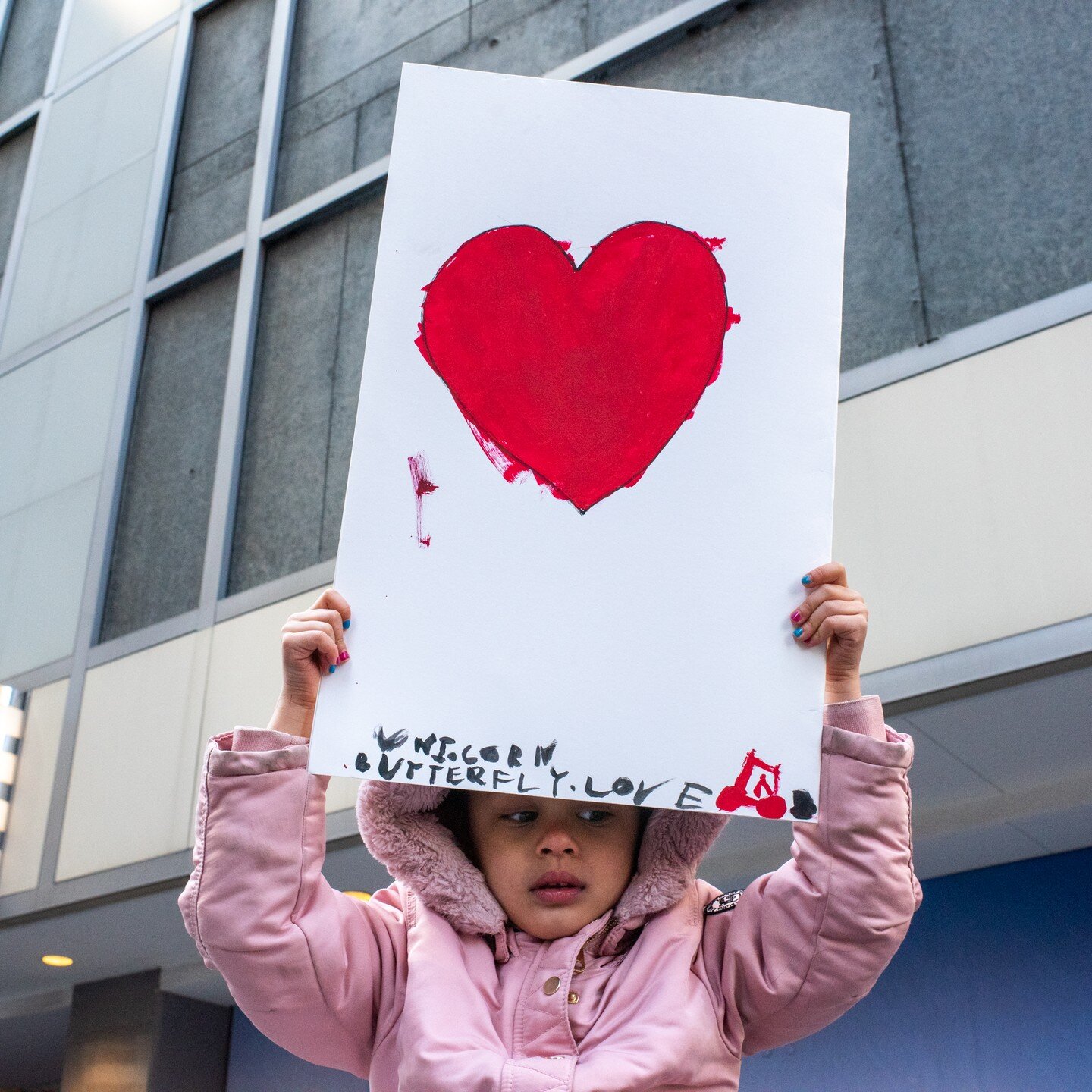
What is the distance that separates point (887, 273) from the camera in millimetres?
4289

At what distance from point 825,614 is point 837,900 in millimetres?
305

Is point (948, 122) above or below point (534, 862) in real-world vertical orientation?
above

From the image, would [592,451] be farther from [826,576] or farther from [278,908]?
[278,908]

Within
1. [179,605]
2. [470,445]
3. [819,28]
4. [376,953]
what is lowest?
[376,953]

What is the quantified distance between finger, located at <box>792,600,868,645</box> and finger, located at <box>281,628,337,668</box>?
476 mm

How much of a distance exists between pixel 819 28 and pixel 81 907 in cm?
461

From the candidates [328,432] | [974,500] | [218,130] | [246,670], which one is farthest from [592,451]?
[218,130]

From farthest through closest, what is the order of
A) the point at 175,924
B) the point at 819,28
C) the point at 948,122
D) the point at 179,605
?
1. the point at 179,605
2. the point at 175,924
3. the point at 819,28
4. the point at 948,122

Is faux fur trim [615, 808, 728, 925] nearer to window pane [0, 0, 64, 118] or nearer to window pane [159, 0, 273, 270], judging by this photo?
window pane [159, 0, 273, 270]

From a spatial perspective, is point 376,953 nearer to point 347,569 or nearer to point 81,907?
point 347,569

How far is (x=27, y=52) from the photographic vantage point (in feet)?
27.8

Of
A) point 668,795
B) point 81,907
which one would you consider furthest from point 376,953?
point 81,907

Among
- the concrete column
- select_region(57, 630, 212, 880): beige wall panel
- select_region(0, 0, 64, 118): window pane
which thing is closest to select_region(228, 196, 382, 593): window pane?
select_region(57, 630, 212, 880): beige wall panel

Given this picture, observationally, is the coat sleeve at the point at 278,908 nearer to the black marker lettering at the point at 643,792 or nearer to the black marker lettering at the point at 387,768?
the black marker lettering at the point at 387,768
